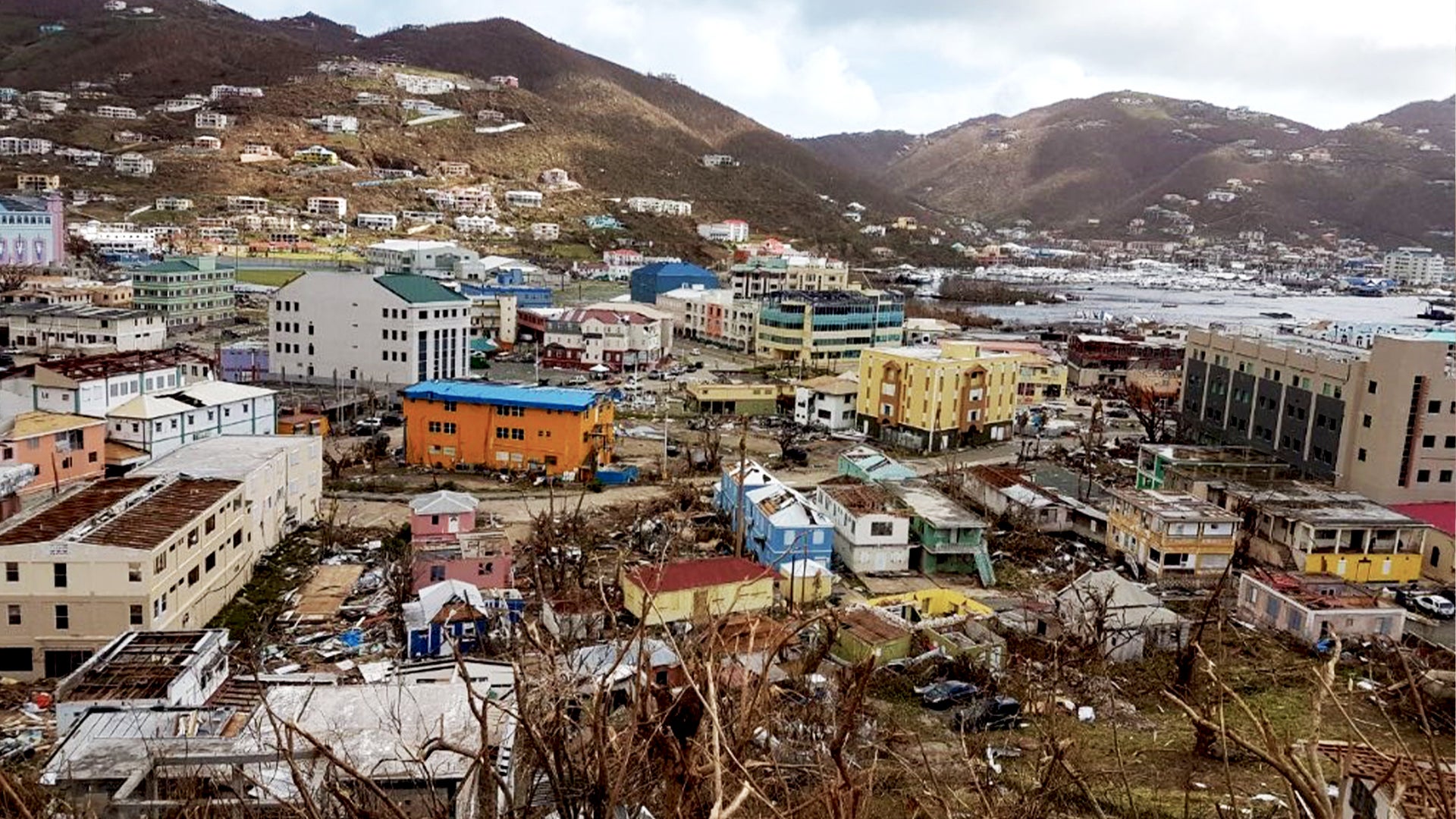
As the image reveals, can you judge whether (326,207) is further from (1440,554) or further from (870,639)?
(1440,554)

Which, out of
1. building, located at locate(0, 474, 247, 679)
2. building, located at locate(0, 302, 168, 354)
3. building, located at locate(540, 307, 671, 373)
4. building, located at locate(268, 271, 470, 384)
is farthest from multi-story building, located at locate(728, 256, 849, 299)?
building, located at locate(0, 474, 247, 679)

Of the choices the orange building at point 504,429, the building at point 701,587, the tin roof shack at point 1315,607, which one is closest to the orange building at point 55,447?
the orange building at point 504,429

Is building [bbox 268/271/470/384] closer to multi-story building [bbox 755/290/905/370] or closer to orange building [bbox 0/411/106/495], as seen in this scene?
orange building [bbox 0/411/106/495]

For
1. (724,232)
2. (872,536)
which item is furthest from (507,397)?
(724,232)

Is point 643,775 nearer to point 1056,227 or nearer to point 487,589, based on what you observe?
point 487,589

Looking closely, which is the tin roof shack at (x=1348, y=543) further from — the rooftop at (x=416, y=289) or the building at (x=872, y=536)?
the rooftop at (x=416, y=289)
